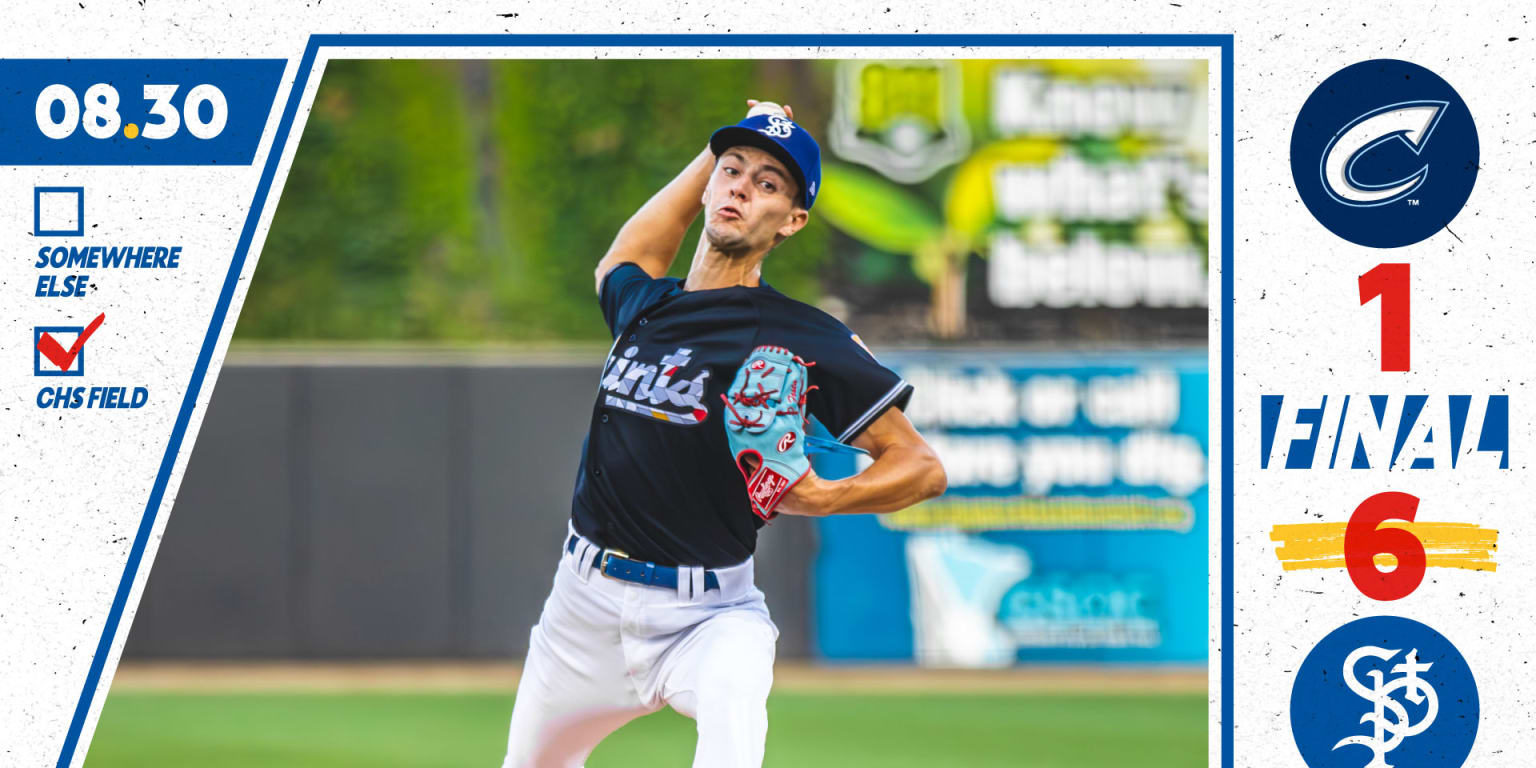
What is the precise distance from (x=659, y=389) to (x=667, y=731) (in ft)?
11.3

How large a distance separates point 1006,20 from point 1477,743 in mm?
2327

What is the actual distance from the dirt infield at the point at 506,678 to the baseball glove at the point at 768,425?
4.35 metres

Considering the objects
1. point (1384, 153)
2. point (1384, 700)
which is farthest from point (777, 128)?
point (1384, 700)

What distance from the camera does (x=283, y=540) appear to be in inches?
336

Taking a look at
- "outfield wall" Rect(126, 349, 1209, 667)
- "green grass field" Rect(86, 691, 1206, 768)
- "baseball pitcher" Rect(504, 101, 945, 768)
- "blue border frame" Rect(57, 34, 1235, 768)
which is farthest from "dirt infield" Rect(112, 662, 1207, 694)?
"baseball pitcher" Rect(504, 101, 945, 768)

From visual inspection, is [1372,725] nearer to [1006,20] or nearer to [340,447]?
[1006,20]

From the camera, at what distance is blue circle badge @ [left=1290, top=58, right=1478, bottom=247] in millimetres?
4324

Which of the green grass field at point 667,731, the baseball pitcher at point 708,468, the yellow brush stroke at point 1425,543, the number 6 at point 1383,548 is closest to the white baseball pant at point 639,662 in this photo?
the baseball pitcher at point 708,468

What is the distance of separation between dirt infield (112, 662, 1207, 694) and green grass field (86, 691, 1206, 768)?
192 millimetres

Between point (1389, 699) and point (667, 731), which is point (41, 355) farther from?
point (1389, 699)

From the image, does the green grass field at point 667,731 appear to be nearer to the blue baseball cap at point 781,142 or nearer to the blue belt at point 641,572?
the blue belt at point 641,572

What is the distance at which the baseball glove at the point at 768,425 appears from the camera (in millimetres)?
3895

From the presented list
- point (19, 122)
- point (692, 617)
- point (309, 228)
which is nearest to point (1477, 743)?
point (692, 617)

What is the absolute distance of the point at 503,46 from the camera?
4395 millimetres
